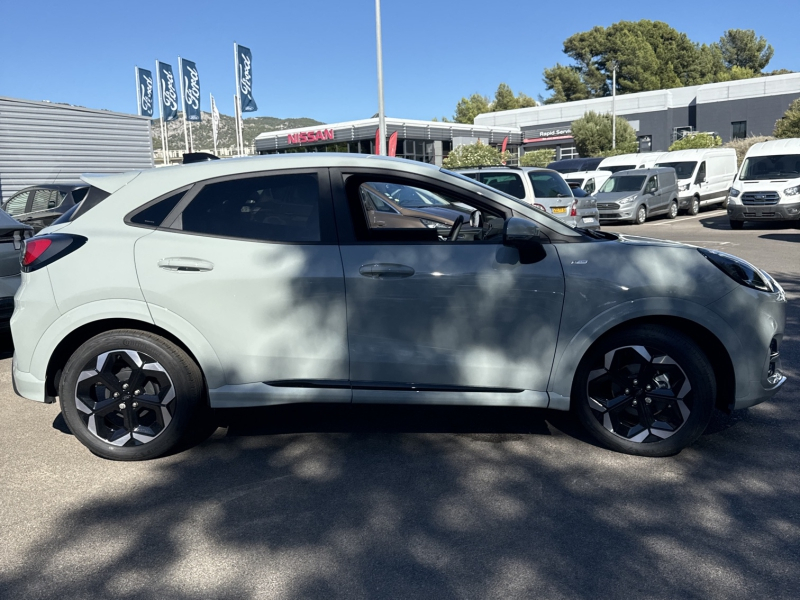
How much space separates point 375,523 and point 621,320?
65.6 inches

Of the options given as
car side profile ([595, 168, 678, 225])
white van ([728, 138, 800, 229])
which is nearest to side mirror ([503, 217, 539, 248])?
white van ([728, 138, 800, 229])

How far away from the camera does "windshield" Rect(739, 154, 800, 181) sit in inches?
736

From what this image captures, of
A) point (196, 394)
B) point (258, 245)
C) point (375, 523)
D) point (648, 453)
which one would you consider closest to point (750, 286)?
point (648, 453)

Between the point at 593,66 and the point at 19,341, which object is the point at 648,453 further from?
the point at 593,66

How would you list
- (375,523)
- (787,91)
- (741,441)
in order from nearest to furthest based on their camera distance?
(375,523), (741,441), (787,91)

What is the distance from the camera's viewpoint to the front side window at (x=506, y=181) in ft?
48.4

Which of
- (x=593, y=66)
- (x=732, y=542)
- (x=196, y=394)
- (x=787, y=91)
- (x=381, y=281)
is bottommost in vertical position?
(x=732, y=542)

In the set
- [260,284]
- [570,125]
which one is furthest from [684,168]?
[570,125]

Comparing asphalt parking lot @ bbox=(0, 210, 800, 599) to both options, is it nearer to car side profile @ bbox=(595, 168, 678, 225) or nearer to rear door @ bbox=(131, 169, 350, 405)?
rear door @ bbox=(131, 169, 350, 405)

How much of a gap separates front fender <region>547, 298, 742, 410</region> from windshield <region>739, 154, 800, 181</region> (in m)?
16.8

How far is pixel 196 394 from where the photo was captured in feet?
13.6

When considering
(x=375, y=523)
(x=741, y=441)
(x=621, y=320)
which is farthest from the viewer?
(x=741, y=441)

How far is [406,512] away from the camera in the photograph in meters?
3.48

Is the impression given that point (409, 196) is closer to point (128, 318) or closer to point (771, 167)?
point (128, 318)
